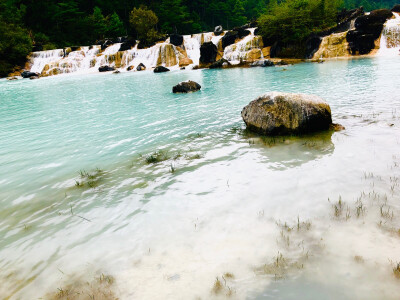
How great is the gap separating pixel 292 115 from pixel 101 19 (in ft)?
253

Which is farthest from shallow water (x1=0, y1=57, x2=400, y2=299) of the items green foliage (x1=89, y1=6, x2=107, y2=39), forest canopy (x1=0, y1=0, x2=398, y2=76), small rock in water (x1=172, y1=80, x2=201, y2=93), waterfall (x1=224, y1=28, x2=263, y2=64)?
green foliage (x1=89, y1=6, x2=107, y2=39)

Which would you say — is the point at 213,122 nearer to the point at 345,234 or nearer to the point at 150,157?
the point at 150,157

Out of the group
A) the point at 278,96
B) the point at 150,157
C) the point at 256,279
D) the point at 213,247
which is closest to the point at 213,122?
the point at 278,96

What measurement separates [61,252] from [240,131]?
6209 millimetres

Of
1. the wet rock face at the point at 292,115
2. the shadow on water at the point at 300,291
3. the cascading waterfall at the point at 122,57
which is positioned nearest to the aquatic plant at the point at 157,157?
the wet rock face at the point at 292,115

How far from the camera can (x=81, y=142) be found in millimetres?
8984

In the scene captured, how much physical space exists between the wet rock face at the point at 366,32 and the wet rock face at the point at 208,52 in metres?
20.9

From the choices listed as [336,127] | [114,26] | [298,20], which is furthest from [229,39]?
[336,127]

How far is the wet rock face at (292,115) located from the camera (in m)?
7.45

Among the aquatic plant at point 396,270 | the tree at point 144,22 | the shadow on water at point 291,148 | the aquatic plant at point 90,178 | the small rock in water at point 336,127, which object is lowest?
the aquatic plant at point 396,270

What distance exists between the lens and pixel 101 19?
69.7m

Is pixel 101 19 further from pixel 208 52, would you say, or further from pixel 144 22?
pixel 208 52

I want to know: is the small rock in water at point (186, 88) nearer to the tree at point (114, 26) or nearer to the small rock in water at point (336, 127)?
the small rock in water at point (336, 127)

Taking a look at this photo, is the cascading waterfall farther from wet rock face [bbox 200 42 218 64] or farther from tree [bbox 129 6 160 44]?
tree [bbox 129 6 160 44]
